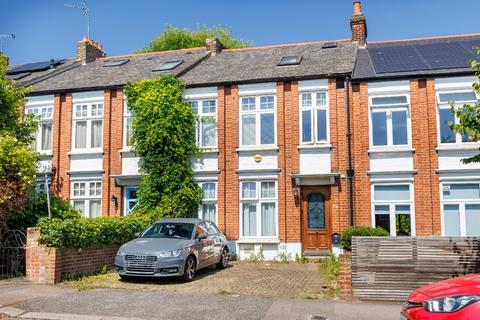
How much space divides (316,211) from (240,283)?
19.4 feet

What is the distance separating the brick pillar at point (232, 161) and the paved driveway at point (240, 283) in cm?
325

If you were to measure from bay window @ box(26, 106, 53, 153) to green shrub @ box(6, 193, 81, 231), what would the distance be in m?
5.31

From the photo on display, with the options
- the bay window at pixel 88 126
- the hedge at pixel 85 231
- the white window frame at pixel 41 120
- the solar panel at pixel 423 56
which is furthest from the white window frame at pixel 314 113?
the white window frame at pixel 41 120

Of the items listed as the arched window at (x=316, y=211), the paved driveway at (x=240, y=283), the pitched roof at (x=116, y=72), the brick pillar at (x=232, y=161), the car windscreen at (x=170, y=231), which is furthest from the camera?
the pitched roof at (x=116, y=72)

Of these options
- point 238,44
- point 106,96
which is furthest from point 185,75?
point 238,44

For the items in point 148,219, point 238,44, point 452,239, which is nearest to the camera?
point 452,239

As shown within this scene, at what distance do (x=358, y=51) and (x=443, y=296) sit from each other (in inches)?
607

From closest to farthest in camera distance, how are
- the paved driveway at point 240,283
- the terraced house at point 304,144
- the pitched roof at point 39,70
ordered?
the paved driveway at point 240,283 < the terraced house at point 304,144 < the pitched roof at point 39,70

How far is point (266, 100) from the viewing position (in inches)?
698

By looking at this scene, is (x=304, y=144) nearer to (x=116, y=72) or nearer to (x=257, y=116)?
(x=257, y=116)

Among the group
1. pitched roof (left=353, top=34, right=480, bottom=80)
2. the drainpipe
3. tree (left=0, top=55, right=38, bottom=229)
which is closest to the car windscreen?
tree (left=0, top=55, right=38, bottom=229)

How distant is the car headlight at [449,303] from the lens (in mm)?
5242

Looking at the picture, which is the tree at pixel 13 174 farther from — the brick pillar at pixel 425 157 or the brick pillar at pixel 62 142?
the brick pillar at pixel 425 157

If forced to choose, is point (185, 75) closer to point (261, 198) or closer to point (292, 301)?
point (261, 198)
